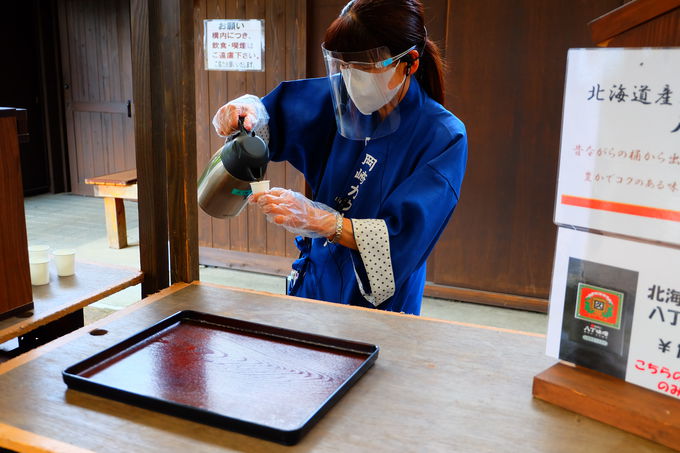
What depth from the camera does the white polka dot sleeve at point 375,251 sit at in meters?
1.46

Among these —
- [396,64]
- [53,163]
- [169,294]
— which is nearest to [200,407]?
[169,294]

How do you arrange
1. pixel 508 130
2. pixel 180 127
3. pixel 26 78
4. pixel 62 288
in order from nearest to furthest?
pixel 180 127
pixel 62 288
pixel 508 130
pixel 26 78

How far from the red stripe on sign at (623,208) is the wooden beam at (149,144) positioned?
0.94 metres

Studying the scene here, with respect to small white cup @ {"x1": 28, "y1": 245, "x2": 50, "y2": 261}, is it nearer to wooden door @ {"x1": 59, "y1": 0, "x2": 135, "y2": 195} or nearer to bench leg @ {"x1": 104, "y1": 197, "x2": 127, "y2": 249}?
bench leg @ {"x1": 104, "y1": 197, "x2": 127, "y2": 249}

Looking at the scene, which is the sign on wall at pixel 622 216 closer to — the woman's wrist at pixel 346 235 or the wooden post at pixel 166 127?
the woman's wrist at pixel 346 235

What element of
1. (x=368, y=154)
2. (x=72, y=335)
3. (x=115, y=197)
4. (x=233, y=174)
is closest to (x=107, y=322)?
(x=72, y=335)

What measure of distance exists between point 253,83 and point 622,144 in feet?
12.1

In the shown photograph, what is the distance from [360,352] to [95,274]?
1061 mm

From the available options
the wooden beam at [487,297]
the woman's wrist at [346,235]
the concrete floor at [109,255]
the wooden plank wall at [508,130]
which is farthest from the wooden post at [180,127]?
the wooden beam at [487,297]

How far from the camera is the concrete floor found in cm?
382

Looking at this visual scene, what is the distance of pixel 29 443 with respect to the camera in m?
0.85

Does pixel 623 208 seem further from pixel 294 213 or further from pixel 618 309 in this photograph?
pixel 294 213

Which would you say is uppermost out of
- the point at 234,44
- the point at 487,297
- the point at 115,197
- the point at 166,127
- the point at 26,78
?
the point at 234,44

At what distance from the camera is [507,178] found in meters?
3.83
